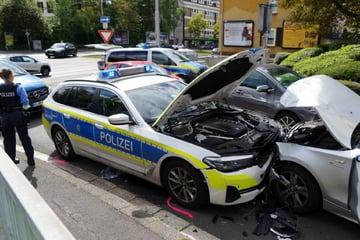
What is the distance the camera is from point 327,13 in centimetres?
892

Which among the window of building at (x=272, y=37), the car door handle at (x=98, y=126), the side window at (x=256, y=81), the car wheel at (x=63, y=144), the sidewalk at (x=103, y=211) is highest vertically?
the window of building at (x=272, y=37)

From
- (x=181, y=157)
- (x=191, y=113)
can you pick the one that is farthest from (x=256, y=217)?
(x=191, y=113)

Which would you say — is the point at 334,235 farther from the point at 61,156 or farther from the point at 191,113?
the point at 61,156

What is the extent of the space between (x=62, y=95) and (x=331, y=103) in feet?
14.3

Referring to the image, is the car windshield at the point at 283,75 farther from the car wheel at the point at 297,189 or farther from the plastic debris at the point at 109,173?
the plastic debris at the point at 109,173

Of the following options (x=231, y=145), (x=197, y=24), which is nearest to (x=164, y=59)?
(x=231, y=145)

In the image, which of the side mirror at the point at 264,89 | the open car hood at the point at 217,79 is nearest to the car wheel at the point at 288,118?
the side mirror at the point at 264,89

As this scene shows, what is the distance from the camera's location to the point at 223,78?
4.30 metres

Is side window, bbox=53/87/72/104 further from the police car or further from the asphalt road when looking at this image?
the asphalt road

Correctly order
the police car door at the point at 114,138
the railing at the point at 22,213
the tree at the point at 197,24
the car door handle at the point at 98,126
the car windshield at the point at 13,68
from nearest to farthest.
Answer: the railing at the point at 22,213, the police car door at the point at 114,138, the car door handle at the point at 98,126, the car windshield at the point at 13,68, the tree at the point at 197,24

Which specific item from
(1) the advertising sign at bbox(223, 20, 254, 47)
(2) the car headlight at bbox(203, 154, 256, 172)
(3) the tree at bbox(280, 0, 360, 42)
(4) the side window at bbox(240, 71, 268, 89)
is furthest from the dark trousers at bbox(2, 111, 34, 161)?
(1) the advertising sign at bbox(223, 20, 254, 47)

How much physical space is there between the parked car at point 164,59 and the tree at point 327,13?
13.4ft

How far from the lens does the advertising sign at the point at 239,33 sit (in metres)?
28.1

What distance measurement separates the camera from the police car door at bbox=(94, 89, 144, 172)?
13.9 feet
